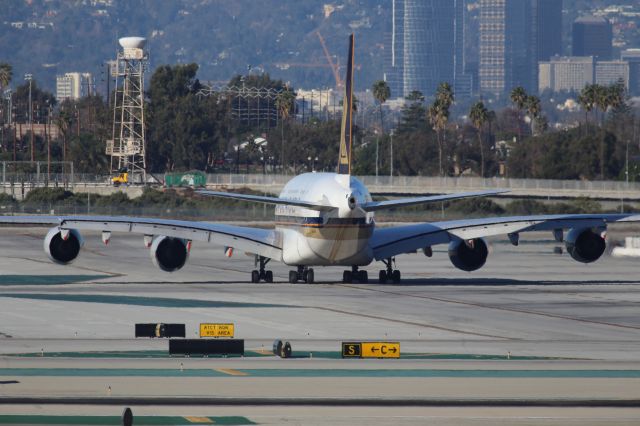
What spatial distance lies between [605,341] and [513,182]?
389ft

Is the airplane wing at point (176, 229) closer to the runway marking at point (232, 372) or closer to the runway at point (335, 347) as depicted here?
the runway at point (335, 347)

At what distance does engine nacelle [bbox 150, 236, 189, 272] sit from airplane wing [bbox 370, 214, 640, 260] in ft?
28.4

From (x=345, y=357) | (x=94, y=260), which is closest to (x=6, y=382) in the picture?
(x=345, y=357)

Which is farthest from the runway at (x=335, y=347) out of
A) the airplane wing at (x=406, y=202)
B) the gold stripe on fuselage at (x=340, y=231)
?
the airplane wing at (x=406, y=202)

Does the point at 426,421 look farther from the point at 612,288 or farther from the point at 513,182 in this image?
the point at 513,182

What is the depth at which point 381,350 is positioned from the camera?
4100cm

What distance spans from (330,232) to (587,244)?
41.7 ft

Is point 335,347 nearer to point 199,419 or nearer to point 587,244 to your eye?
point 199,419

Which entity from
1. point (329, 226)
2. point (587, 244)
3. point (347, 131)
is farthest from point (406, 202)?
point (587, 244)

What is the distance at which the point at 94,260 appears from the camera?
86.9 meters

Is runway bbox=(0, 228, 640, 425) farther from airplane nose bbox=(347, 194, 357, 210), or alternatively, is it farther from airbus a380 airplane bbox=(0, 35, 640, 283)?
airplane nose bbox=(347, 194, 357, 210)

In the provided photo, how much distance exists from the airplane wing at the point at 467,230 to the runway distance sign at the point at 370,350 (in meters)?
23.2

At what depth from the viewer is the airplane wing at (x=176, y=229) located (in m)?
62.1

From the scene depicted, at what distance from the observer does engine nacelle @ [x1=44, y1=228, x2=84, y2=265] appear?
63.7 metres
